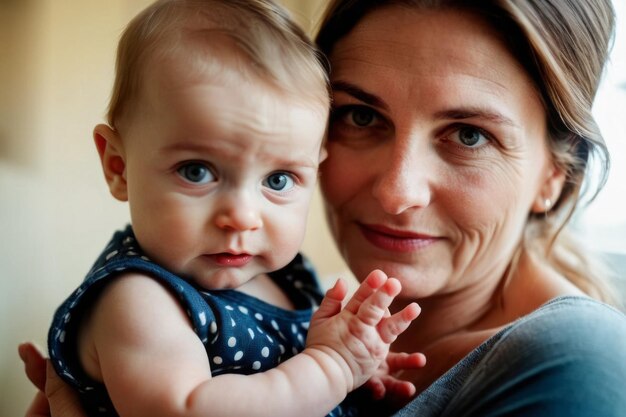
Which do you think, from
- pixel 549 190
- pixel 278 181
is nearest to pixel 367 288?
pixel 278 181

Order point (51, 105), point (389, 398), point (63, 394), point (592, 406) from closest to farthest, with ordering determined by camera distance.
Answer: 1. point (592, 406)
2. point (63, 394)
3. point (389, 398)
4. point (51, 105)

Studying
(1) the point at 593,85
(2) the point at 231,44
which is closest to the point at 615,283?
(1) the point at 593,85

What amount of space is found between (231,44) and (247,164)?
7.8 inches

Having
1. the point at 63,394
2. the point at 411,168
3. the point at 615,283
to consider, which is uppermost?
the point at 411,168

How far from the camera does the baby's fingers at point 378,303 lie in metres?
1.06

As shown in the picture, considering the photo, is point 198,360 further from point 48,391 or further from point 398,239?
point 398,239

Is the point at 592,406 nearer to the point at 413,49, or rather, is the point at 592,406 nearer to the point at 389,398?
the point at 389,398

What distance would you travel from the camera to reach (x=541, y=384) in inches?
35.6

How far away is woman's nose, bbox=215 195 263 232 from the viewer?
106 centimetres

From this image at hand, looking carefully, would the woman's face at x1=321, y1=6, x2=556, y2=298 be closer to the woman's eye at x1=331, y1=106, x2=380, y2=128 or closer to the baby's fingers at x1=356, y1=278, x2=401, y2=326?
the woman's eye at x1=331, y1=106, x2=380, y2=128

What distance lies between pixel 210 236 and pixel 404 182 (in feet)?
1.34

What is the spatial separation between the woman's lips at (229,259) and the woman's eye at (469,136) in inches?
19.8

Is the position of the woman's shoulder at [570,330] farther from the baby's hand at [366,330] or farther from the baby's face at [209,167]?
the baby's face at [209,167]

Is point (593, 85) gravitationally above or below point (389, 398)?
above
